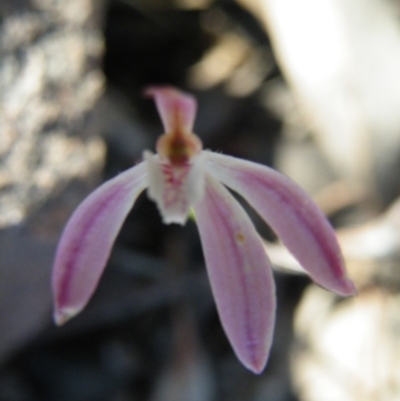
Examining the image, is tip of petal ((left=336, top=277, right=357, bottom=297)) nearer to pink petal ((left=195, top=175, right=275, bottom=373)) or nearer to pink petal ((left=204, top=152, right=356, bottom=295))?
pink petal ((left=204, top=152, right=356, bottom=295))

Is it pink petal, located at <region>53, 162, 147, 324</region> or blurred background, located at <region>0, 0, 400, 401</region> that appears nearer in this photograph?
pink petal, located at <region>53, 162, 147, 324</region>

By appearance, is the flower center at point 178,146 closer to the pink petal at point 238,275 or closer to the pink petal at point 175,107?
the pink petal at point 175,107

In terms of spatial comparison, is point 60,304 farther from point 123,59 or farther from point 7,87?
point 123,59

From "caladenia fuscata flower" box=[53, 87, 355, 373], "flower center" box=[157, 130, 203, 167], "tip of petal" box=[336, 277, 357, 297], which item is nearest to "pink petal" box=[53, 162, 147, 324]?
"caladenia fuscata flower" box=[53, 87, 355, 373]

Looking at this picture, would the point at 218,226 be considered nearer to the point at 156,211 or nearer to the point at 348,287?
the point at 348,287

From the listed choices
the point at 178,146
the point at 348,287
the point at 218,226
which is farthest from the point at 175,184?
the point at 348,287

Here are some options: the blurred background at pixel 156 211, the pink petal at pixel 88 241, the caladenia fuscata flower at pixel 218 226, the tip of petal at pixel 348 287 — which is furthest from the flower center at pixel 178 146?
the blurred background at pixel 156 211

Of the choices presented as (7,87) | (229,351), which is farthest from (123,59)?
(229,351)
